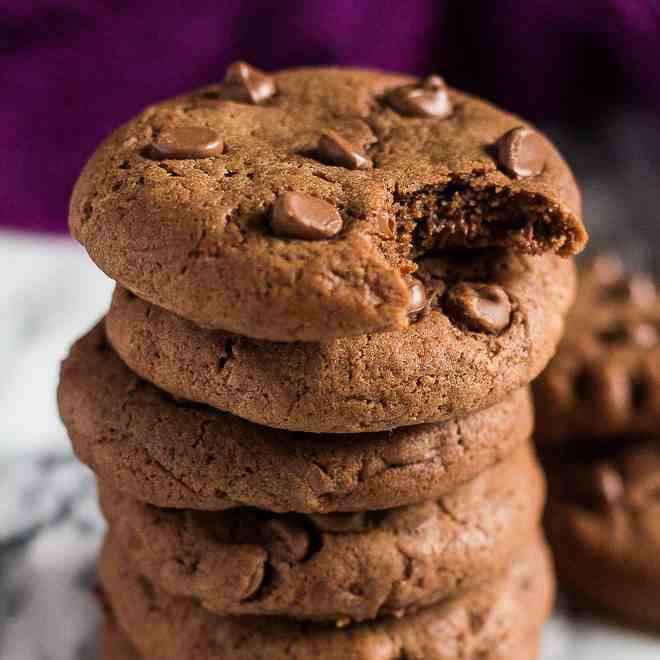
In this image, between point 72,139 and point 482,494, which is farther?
point 72,139

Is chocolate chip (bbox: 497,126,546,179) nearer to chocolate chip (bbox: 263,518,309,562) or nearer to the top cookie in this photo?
the top cookie

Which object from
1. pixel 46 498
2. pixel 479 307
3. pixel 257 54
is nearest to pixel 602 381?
pixel 479 307

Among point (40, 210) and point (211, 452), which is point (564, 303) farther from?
point (40, 210)

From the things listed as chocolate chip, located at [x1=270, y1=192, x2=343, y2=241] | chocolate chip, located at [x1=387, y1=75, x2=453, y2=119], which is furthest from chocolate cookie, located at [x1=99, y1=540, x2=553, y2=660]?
chocolate chip, located at [x1=387, y1=75, x2=453, y2=119]

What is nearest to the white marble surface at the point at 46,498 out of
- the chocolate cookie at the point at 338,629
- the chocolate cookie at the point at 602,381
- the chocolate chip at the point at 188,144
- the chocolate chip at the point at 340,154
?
the chocolate cookie at the point at 338,629

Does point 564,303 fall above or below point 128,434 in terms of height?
above

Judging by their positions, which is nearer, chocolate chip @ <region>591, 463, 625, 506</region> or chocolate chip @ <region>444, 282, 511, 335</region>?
chocolate chip @ <region>444, 282, 511, 335</region>

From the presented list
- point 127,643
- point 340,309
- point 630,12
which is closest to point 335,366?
point 340,309

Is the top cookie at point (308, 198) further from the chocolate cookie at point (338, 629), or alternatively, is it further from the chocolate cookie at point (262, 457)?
the chocolate cookie at point (338, 629)
